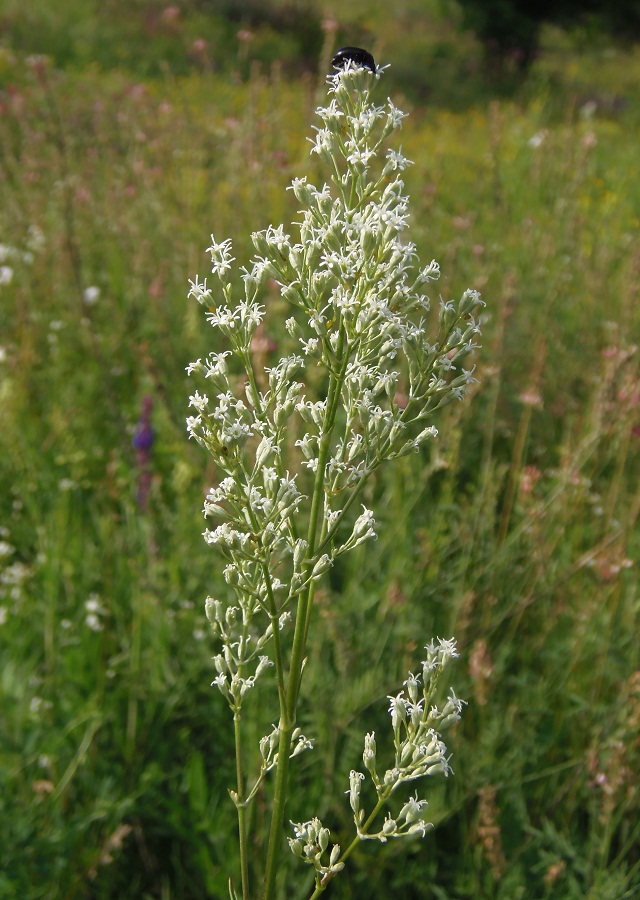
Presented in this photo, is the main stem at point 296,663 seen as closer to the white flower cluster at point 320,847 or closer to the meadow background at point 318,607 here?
the white flower cluster at point 320,847

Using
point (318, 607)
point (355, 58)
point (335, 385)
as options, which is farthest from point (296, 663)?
point (318, 607)

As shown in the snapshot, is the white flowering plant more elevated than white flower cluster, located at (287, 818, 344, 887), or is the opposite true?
the white flowering plant

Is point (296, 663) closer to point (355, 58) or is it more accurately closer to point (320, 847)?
point (320, 847)

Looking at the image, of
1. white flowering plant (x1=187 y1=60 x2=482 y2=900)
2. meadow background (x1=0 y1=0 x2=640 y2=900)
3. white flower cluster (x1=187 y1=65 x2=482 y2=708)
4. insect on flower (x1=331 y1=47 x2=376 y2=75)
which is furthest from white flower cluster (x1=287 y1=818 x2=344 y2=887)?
insect on flower (x1=331 y1=47 x2=376 y2=75)

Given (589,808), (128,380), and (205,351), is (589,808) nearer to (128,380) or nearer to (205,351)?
(205,351)

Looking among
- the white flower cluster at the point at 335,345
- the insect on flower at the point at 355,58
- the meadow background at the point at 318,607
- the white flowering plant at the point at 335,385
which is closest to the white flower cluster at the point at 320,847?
the white flowering plant at the point at 335,385

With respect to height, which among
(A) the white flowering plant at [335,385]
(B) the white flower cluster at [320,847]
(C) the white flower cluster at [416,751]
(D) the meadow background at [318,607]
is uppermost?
(A) the white flowering plant at [335,385]

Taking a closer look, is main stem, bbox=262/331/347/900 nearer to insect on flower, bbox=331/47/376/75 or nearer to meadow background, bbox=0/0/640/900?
insect on flower, bbox=331/47/376/75

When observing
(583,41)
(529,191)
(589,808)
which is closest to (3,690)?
(589,808)

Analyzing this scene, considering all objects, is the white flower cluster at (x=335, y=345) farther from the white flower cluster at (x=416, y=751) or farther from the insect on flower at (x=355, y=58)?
the white flower cluster at (x=416, y=751)

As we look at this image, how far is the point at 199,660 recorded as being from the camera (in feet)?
7.59

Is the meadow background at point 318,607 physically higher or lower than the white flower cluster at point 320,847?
lower

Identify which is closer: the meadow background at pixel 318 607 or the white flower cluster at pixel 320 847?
the white flower cluster at pixel 320 847

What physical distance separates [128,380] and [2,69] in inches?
306
